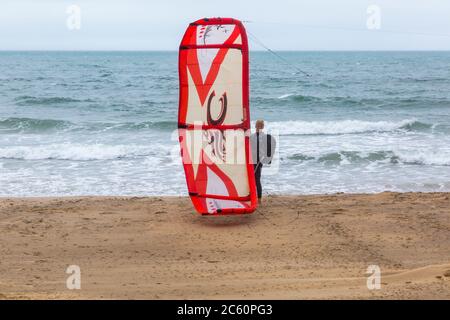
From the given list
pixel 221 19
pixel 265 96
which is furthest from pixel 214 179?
pixel 265 96

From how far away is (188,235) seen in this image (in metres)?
8.67

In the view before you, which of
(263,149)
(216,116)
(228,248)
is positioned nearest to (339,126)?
(263,149)

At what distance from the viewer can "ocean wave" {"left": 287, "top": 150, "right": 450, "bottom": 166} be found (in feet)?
50.4

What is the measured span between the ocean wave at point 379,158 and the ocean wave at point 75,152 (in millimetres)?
4269

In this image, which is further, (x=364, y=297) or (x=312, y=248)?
(x=312, y=248)

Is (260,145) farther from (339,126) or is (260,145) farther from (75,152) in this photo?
(339,126)

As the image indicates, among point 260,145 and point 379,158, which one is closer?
point 260,145

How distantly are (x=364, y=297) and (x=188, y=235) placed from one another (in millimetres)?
3497

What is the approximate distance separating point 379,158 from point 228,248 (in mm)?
8687

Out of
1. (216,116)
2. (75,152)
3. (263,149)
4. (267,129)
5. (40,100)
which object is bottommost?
(267,129)

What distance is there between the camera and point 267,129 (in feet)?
72.3

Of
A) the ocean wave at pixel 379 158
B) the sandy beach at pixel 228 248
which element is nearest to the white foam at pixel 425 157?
the ocean wave at pixel 379 158

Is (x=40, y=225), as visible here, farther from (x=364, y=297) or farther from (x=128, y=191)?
(x=364, y=297)

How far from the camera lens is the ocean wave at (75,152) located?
642 inches
